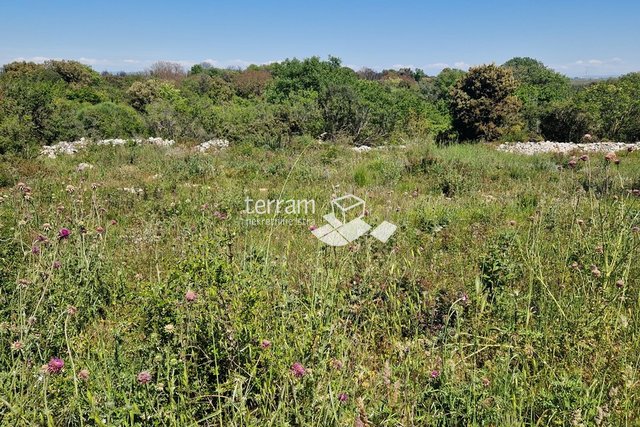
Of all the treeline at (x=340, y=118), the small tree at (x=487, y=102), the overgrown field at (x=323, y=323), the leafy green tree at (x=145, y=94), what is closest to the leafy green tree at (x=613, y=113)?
the treeline at (x=340, y=118)

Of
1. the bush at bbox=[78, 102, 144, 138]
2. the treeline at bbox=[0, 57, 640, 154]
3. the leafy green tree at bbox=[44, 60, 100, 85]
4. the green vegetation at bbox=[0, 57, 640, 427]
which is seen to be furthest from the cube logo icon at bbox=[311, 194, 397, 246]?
the leafy green tree at bbox=[44, 60, 100, 85]

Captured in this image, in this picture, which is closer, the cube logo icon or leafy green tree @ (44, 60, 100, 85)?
the cube logo icon

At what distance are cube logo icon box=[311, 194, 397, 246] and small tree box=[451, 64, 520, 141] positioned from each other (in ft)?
49.2

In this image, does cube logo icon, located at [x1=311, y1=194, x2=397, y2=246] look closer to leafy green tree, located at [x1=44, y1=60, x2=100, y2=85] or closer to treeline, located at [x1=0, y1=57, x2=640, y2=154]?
treeline, located at [x1=0, y1=57, x2=640, y2=154]

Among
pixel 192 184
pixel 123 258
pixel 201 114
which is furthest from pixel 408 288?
pixel 201 114

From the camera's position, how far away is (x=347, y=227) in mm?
3766

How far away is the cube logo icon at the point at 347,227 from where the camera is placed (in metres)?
3.17

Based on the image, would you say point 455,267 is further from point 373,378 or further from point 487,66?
point 487,66

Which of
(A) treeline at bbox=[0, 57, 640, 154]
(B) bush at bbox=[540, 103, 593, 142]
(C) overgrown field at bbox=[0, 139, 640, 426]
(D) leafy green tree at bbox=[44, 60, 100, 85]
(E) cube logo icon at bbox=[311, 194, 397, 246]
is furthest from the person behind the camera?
(D) leafy green tree at bbox=[44, 60, 100, 85]

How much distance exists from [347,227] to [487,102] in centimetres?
1658

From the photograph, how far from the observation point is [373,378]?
1.94 metres

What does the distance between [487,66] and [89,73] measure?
106ft

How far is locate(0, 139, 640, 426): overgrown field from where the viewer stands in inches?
58.6

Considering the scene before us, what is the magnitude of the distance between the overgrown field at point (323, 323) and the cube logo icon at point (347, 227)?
13 cm
